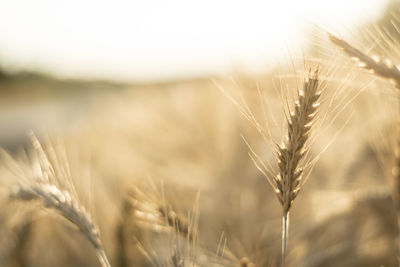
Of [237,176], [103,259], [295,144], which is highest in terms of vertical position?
[295,144]

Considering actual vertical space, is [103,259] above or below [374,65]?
below

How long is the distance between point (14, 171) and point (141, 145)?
184cm

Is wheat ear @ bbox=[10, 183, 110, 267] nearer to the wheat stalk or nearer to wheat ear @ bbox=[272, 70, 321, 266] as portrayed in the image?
the wheat stalk

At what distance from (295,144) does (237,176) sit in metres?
1.64

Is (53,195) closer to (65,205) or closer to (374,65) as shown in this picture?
(65,205)

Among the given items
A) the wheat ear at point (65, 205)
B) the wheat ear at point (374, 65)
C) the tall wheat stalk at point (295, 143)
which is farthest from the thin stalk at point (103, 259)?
the wheat ear at point (374, 65)

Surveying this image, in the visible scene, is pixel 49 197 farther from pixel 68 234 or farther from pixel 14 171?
pixel 68 234

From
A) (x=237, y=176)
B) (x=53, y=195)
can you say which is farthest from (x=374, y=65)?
(x=237, y=176)

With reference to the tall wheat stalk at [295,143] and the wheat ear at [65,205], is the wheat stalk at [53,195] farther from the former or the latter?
the tall wheat stalk at [295,143]

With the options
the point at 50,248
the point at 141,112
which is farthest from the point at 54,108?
the point at 50,248

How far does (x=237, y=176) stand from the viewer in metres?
2.37

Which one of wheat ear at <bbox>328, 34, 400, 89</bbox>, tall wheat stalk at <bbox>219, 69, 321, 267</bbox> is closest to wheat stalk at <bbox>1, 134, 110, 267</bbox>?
tall wheat stalk at <bbox>219, 69, 321, 267</bbox>

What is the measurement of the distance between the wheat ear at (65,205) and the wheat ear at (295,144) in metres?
0.49

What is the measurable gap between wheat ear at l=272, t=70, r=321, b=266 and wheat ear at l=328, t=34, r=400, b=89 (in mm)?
91
